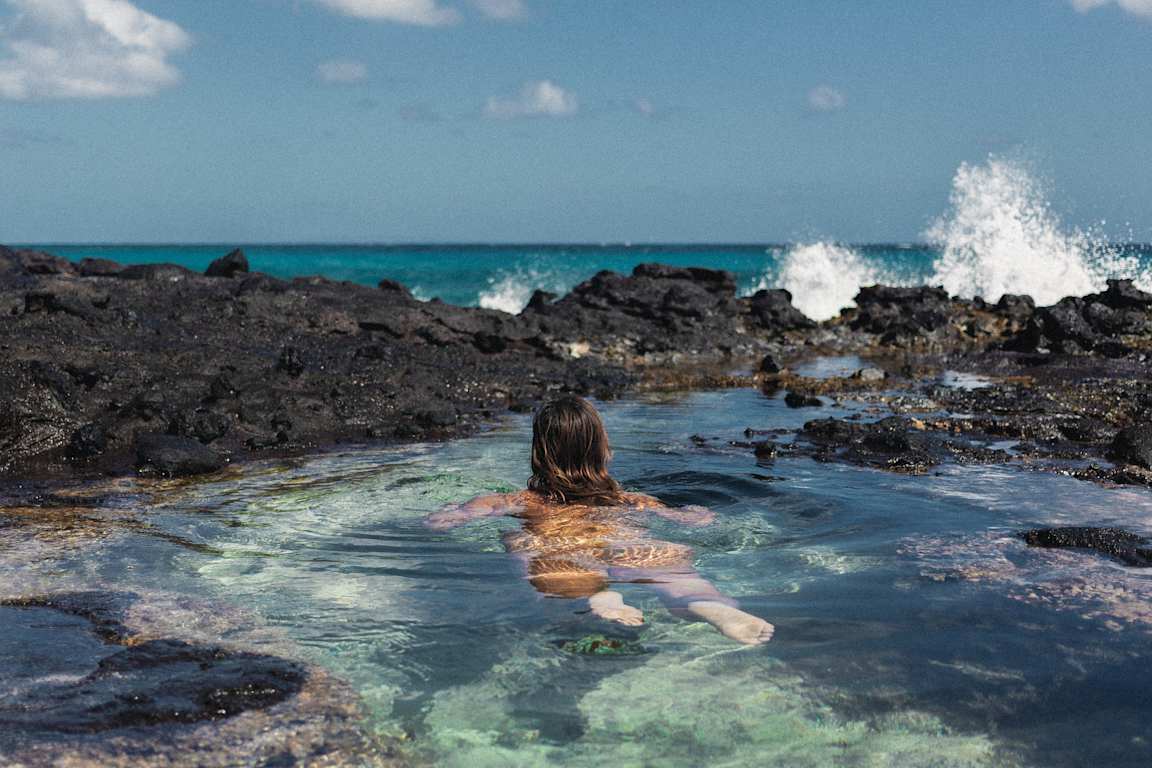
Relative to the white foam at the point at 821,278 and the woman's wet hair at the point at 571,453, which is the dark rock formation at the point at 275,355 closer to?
the woman's wet hair at the point at 571,453

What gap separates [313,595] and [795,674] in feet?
9.23

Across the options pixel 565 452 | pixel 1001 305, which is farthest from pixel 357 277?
pixel 565 452

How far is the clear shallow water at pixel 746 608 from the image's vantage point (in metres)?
4.26

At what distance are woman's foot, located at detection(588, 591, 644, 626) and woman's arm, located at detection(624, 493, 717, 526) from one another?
5.41ft

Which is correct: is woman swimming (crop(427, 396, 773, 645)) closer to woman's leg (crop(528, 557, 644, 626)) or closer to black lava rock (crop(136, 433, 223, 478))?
woman's leg (crop(528, 557, 644, 626))

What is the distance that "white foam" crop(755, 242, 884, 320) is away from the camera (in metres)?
35.8

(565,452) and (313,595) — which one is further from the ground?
(565,452)

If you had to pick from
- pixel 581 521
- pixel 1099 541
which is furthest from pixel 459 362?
pixel 1099 541

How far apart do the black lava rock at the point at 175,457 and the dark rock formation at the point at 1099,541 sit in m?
7.23

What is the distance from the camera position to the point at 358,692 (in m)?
4.67

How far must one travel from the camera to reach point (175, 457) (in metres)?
9.94

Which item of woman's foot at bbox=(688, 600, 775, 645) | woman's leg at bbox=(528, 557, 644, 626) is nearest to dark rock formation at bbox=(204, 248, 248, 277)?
woman's leg at bbox=(528, 557, 644, 626)

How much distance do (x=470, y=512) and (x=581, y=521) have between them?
0.97 meters

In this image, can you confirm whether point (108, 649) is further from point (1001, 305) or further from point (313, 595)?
point (1001, 305)
